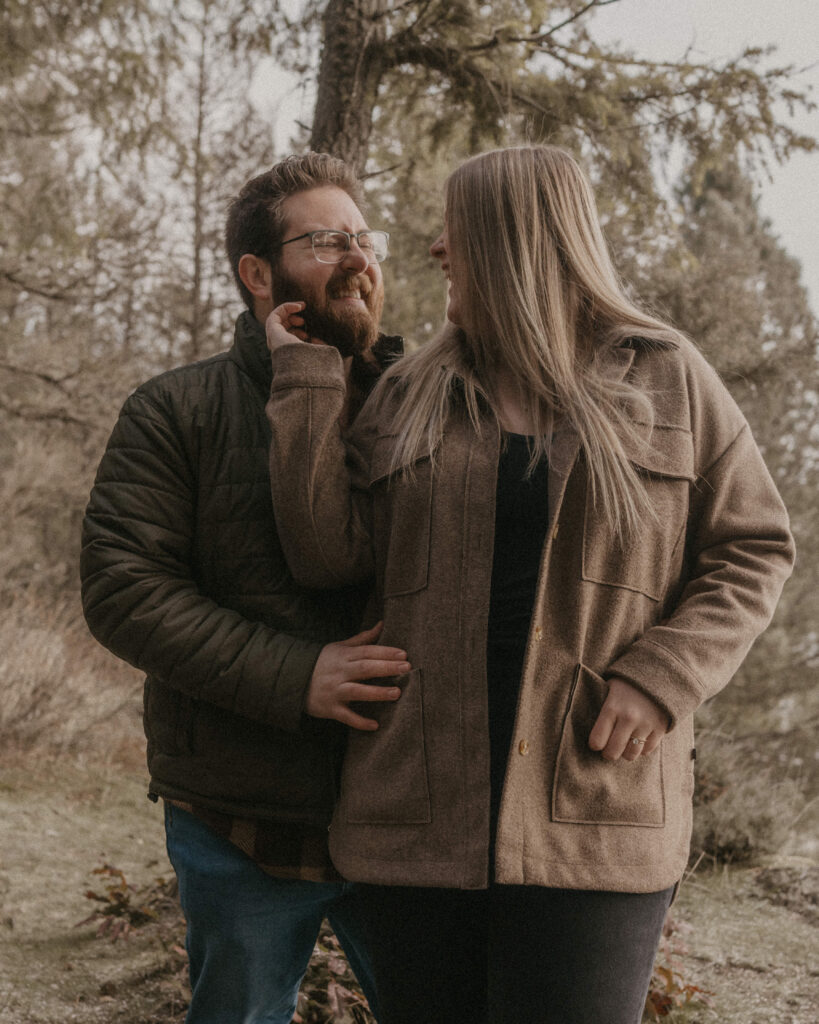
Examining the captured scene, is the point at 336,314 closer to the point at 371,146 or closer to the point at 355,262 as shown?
the point at 355,262

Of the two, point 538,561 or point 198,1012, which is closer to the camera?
point 538,561

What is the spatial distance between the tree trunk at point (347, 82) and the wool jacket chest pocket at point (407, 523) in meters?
2.42

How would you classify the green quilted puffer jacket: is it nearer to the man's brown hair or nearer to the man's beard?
the man's beard

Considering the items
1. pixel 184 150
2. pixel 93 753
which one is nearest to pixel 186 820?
pixel 184 150

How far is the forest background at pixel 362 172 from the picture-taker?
13.6 feet

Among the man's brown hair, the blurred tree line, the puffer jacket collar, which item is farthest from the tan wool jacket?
the blurred tree line

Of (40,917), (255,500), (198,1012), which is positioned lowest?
(40,917)

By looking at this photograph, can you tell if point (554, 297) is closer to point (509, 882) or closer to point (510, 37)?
point (509, 882)

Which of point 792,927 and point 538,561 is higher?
point 538,561

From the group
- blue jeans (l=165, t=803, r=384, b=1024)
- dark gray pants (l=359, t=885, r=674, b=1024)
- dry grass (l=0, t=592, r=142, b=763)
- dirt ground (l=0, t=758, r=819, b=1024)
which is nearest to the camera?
dark gray pants (l=359, t=885, r=674, b=1024)

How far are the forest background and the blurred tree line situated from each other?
1cm

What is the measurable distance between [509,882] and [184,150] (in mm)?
5247

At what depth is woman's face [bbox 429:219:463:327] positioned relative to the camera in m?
1.88

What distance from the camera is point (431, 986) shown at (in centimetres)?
170
